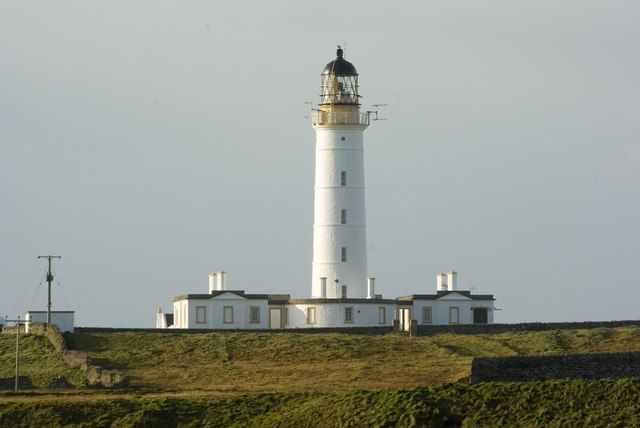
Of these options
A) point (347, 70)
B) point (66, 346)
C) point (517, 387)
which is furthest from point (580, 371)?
point (347, 70)

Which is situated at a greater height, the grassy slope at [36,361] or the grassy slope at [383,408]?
the grassy slope at [36,361]

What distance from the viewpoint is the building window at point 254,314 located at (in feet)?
245

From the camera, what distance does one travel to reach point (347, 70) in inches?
3044

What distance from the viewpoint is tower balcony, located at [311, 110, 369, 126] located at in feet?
250

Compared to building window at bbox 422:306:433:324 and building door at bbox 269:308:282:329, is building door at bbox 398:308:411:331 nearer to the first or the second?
building window at bbox 422:306:433:324

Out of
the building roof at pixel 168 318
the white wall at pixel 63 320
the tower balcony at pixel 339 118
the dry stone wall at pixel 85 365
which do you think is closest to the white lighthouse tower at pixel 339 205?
the tower balcony at pixel 339 118

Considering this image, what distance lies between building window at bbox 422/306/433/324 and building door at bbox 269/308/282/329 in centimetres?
587

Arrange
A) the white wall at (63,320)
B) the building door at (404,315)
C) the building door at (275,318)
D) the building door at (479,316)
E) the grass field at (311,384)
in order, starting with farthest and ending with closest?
the building door at (479,316), the building door at (275,318), the building door at (404,315), the white wall at (63,320), the grass field at (311,384)

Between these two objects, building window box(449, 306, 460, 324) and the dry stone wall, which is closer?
the dry stone wall

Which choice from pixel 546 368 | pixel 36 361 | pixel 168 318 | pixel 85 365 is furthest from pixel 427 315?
pixel 546 368

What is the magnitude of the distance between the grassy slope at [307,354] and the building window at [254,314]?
457 centimetres

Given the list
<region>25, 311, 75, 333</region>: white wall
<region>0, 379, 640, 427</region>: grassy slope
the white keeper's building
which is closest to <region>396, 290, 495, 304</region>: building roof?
the white keeper's building

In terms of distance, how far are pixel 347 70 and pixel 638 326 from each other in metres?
15.8

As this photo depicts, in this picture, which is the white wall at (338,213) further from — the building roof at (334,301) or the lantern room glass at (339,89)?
the lantern room glass at (339,89)
